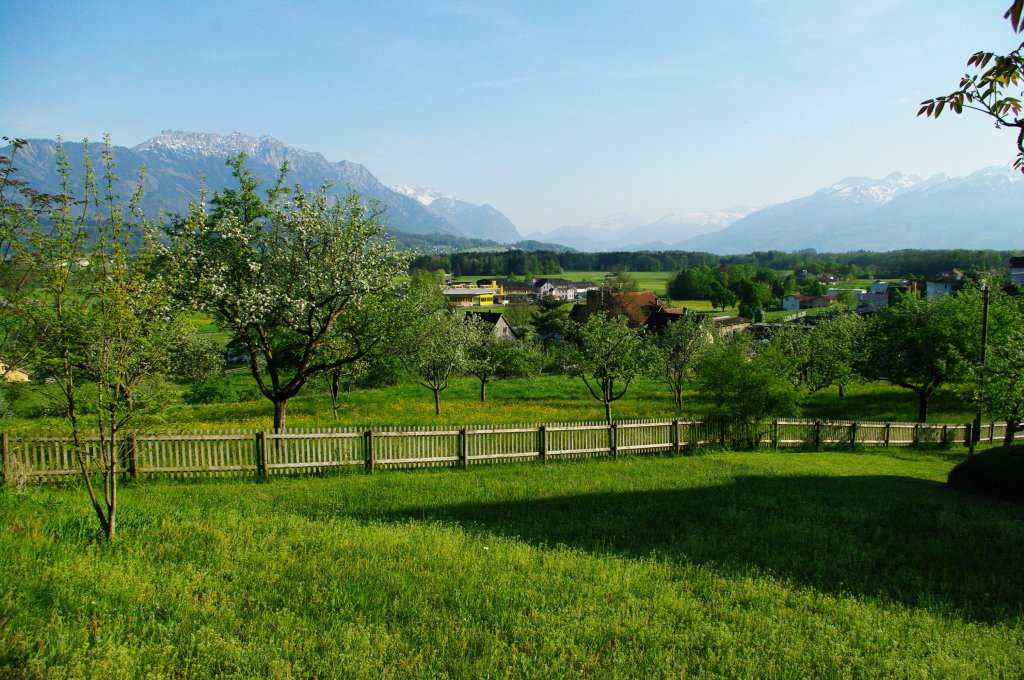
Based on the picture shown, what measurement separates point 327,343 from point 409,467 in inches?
200

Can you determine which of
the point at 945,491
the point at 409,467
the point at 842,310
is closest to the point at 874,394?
the point at 842,310

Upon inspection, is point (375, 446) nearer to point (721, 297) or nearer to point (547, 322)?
point (547, 322)

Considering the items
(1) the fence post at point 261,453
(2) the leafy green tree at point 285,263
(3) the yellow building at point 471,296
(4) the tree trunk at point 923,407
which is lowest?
(4) the tree trunk at point 923,407

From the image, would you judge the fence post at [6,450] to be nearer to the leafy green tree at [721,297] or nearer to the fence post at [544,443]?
the fence post at [544,443]

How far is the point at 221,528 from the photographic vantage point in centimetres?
963

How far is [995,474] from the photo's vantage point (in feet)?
50.4

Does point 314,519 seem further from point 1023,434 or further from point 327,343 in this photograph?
point 1023,434

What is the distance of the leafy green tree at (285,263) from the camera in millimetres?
17219

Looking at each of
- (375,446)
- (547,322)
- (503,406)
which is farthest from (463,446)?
(547,322)

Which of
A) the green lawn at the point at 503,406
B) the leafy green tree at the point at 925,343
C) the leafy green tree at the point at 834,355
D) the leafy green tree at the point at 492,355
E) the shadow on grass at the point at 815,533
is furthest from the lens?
the leafy green tree at the point at 492,355

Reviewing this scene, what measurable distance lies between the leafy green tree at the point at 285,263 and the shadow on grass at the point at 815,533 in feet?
27.1

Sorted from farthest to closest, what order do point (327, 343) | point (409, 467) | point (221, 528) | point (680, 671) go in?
point (327, 343), point (409, 467), point (221, 528), point (680, 671)

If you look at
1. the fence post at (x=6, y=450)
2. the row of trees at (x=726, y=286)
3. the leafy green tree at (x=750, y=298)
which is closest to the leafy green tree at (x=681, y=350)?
the fence post at (x=6, y=450)

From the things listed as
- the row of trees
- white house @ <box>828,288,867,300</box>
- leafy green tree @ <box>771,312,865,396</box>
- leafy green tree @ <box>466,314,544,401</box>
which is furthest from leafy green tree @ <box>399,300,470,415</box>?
white house @ <box>828,288,867,300</box>
